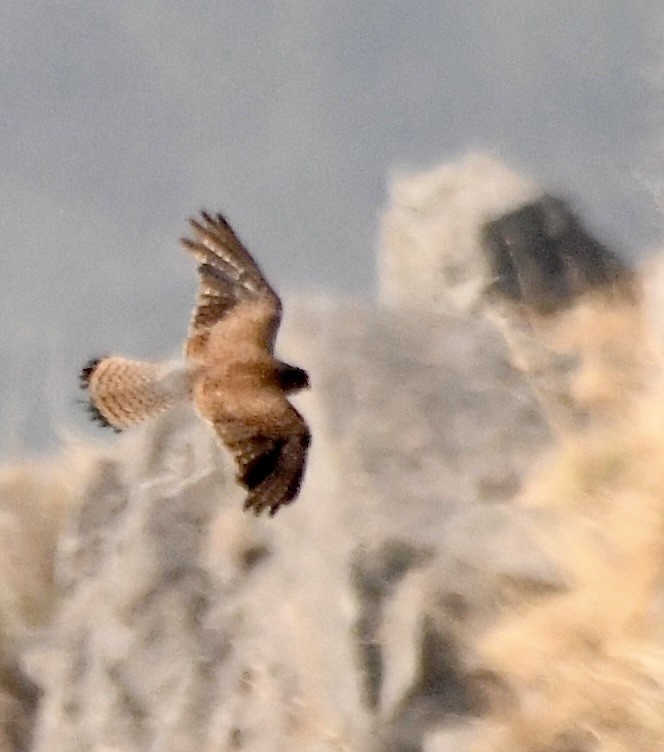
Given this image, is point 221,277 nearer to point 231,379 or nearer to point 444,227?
point 231,379

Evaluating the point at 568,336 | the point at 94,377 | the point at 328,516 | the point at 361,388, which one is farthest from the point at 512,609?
the point at 568,336

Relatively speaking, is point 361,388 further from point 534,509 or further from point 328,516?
point 534,509

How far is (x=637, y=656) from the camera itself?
2.29 m

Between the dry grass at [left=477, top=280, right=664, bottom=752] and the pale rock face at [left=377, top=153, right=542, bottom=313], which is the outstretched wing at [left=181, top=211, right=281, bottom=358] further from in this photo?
the pale rock face at [left=377, top=153, right=542, bottom=313]

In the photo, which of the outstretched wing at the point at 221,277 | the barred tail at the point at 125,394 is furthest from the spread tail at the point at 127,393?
the outstretched wing at the point at 221,277

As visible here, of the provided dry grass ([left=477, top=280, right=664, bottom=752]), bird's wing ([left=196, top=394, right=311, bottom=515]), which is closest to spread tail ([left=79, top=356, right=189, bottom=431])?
bird's wing ([left=196, top=394, right=311, bottom=515])

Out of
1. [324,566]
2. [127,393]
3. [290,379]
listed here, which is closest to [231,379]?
[290,379]

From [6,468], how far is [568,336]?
1609mm

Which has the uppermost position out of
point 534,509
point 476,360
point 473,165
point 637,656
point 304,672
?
point 473,165

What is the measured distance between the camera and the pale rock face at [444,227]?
4074 millimetres

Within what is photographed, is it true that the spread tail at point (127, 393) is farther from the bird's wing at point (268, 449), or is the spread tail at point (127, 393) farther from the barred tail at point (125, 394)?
the bird's wing at point (268, 449)

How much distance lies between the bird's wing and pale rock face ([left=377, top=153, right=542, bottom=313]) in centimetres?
194

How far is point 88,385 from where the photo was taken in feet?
7.61

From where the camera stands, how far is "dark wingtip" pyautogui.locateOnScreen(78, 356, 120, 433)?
90.3 inches
